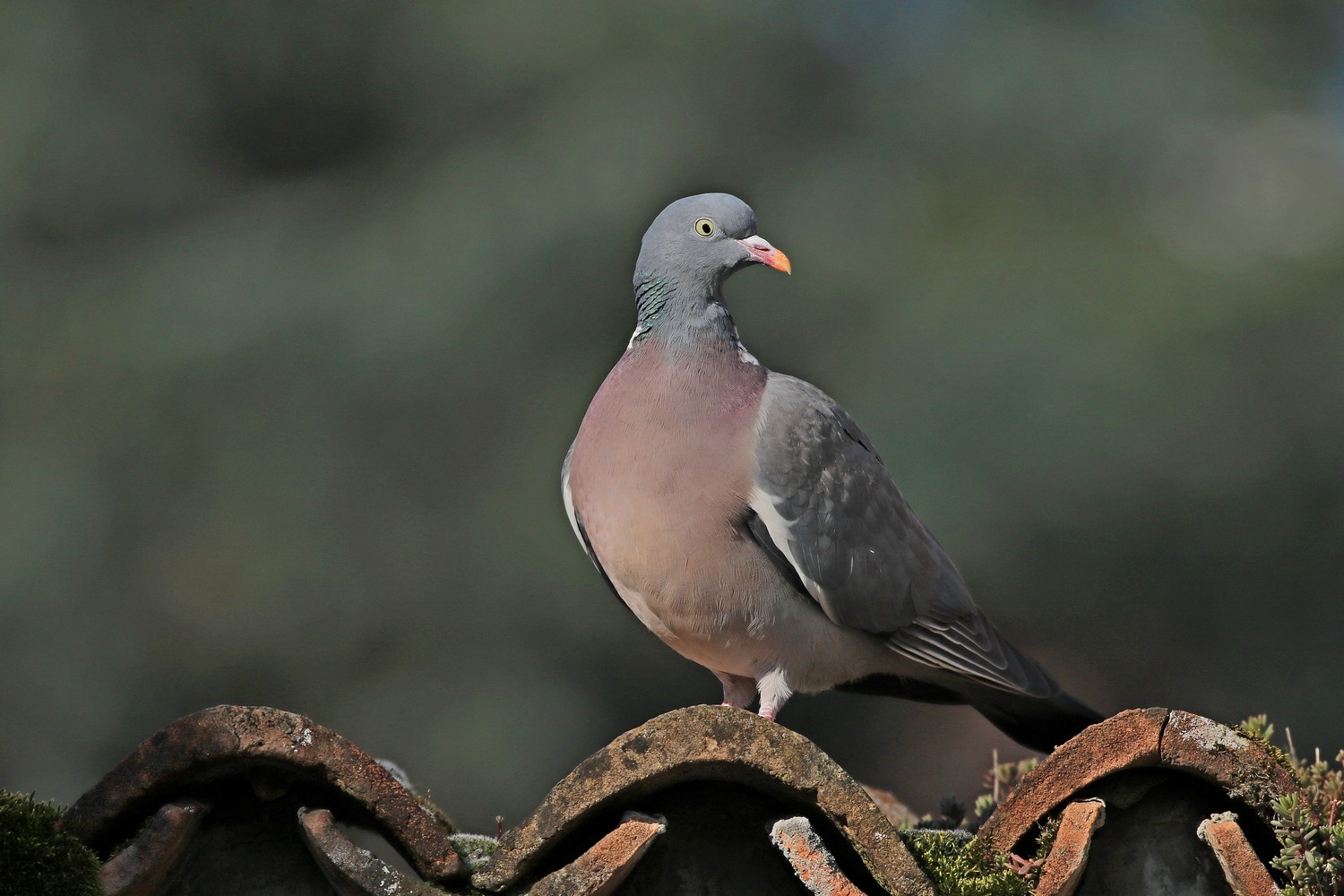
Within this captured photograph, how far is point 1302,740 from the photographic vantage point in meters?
8.17

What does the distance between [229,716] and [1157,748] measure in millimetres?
1506

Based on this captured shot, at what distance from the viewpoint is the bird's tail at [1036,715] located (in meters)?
3.55

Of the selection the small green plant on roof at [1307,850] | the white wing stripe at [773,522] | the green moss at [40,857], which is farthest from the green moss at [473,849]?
the small green plant on roof at [1307,850]

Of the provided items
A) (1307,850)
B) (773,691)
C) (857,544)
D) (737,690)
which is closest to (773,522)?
(857,544)

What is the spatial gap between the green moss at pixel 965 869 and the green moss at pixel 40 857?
1298mm

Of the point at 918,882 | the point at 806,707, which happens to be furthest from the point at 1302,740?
the point at 918,882

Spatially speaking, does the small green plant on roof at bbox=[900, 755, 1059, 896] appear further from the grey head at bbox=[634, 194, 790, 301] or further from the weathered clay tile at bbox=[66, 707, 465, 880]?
the grey head at bbox=[634, 194, 790, 301]

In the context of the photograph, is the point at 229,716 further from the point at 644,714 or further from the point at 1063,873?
the point at 644,714

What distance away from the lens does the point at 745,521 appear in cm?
314

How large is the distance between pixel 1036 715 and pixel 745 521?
1.04 meters

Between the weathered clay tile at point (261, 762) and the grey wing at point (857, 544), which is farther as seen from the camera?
the grey wing at point (857, 544)

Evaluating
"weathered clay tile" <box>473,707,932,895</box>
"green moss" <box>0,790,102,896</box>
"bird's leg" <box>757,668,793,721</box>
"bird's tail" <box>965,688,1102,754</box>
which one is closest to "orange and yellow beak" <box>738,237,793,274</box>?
"bird's leg" <box>757,668,793,721</box>

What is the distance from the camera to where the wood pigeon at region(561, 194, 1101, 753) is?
310 cm

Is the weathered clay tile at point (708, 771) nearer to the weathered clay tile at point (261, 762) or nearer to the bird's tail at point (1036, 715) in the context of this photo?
the weathered clay tile at point (261, 762)
